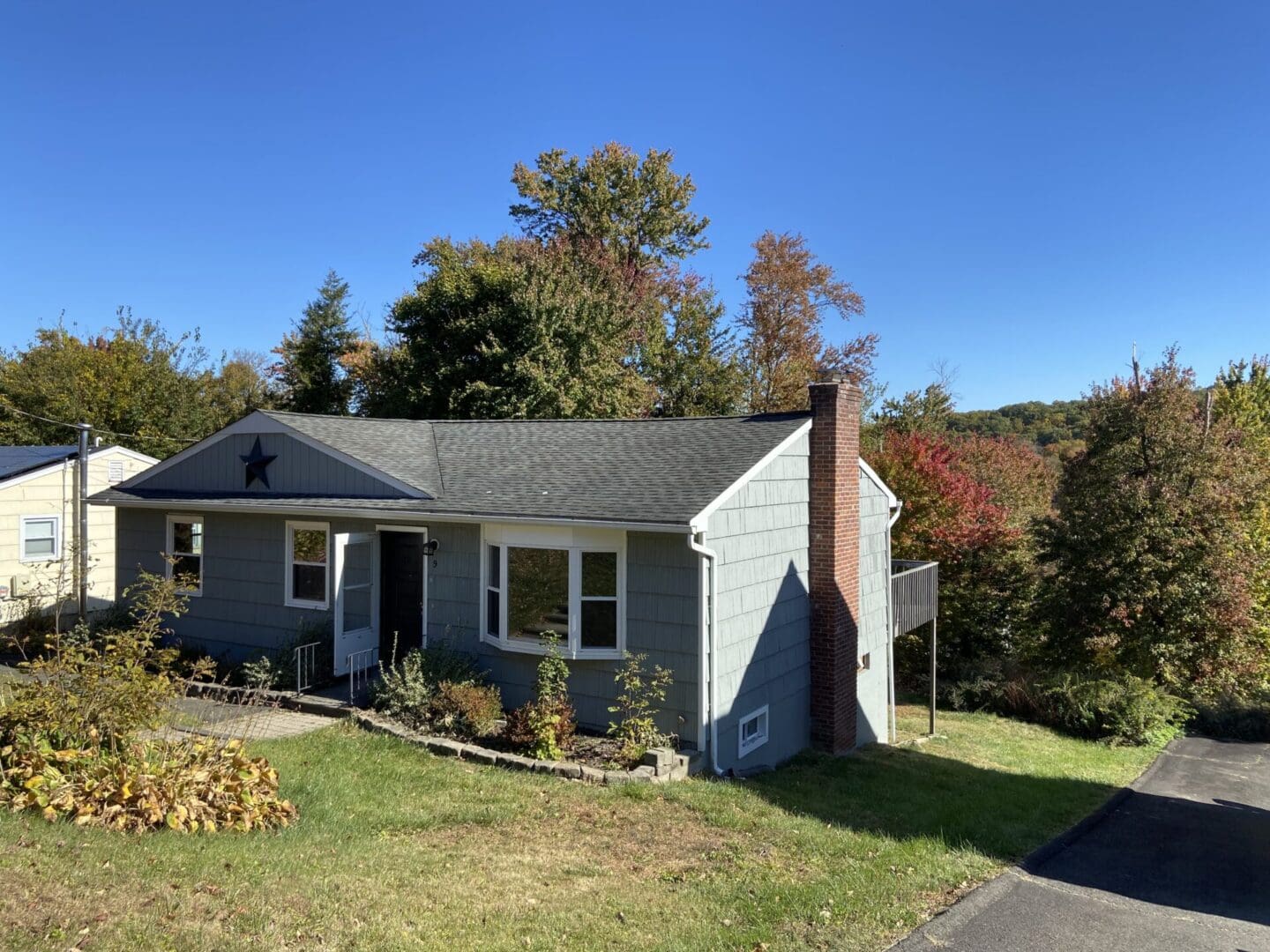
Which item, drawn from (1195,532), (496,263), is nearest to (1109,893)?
(1195,532)

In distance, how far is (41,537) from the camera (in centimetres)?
1936

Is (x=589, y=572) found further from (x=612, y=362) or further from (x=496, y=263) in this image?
(x=496, y=263)

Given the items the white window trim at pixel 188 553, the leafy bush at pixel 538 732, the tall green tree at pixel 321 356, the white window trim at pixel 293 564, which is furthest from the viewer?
the tall green tree at pixel 321 356

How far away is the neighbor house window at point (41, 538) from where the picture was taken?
1902 centimetres

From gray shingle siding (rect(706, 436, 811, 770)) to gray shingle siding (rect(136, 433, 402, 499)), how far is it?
5277 millimetres

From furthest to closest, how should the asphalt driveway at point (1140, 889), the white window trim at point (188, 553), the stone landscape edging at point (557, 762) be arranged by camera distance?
the white window trim at point (188, 553), the stone landscape edging at point (557, 762), the asphalt driveway at point (1140, 889)

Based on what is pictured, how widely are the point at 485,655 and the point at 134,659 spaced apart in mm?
5028

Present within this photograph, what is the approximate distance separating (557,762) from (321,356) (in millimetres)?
31819

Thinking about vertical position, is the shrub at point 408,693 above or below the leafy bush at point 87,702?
below

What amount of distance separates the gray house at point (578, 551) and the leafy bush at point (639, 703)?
0.19 metres

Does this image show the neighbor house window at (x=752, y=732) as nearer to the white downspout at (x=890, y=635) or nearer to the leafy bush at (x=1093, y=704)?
the white downspout at (x=890, y=635)

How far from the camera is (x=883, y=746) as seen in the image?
14.0m

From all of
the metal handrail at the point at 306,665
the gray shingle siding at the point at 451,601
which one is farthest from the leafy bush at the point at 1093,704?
the metal handrail at the point at 306,665

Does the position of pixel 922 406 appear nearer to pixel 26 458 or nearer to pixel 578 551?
pixel 578 551
